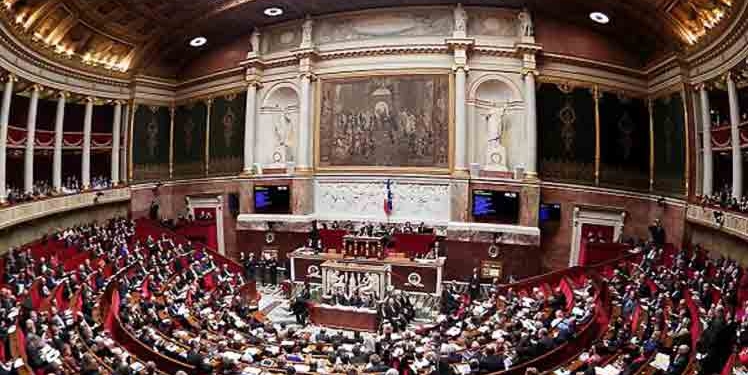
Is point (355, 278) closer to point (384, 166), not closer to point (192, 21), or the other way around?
point (384, 166)

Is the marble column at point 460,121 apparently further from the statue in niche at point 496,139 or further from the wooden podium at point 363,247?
the wooden podium at point 363,247

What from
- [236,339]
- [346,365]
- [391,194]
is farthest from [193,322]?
[391,194]

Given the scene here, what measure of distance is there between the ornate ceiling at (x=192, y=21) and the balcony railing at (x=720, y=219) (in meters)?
6.17

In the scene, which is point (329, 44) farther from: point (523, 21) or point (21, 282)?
point (21, 282)

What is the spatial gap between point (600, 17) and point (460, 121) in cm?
758

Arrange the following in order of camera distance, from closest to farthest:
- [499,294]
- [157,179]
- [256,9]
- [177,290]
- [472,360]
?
[472,360] < [177,290] < [499,294] < [256,9] < [157,179]

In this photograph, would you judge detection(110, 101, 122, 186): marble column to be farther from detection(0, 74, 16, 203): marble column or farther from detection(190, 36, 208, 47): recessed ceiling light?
detection(0, 74, 16, 203): marble column

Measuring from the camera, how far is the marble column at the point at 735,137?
666 inches

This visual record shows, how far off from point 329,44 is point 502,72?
9.01 meters

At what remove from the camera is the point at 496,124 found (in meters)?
24.4

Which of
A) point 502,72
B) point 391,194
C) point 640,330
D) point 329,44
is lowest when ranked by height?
point 640,330

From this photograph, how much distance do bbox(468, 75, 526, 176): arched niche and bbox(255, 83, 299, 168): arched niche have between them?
379 inches

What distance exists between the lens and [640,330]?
11.6 meters

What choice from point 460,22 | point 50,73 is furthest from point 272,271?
point 460,22
